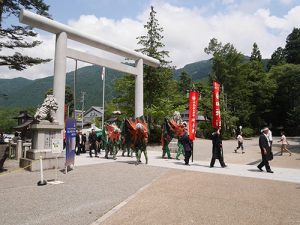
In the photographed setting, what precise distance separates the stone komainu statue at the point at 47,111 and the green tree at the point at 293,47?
198 feet

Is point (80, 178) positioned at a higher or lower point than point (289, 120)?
lower

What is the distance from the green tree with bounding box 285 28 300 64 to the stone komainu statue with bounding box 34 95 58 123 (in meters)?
60.3

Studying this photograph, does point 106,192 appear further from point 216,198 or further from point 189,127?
point 189,127

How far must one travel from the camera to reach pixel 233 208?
636 cm

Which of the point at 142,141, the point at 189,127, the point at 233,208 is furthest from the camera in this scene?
the point at 189,127

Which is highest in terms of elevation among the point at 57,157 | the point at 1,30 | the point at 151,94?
the point at 1,30

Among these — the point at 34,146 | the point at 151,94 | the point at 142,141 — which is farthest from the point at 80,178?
the point at 151,94

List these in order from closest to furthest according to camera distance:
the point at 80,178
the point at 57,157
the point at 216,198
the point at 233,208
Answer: the point at 233,208 → the point at 216,198 → the point at 80,178 → the point at 57,157

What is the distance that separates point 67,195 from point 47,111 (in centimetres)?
585

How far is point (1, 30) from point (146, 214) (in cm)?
1670

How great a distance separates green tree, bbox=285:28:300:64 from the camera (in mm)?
62875

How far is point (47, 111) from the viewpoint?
484 inches

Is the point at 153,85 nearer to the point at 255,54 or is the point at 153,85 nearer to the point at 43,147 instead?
the point at 43,147

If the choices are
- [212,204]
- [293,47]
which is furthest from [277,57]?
[212,204]
